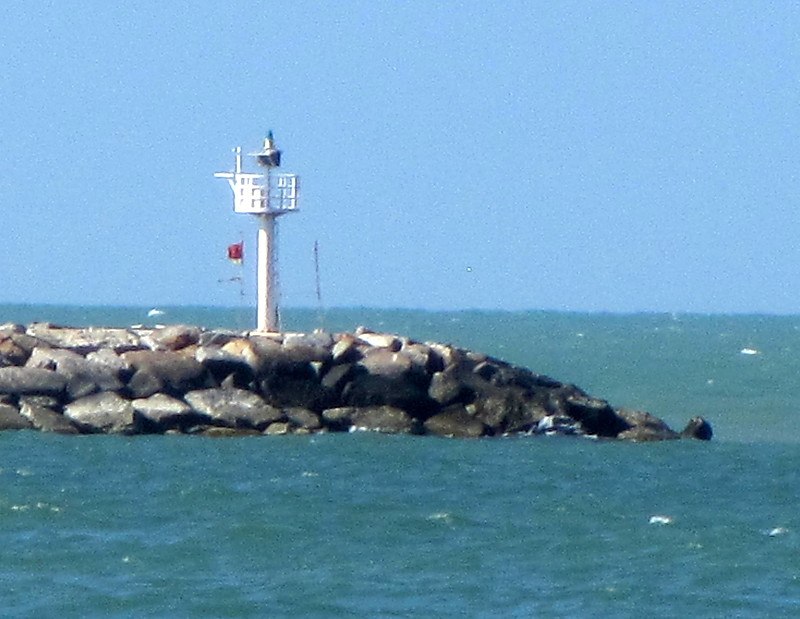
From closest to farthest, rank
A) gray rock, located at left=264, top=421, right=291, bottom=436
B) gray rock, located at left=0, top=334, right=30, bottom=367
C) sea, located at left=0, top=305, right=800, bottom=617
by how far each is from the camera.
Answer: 1. sea, located at left=0, top=305, right=800, bottom=617
2. gray rock, located at left=264, top=421, right=291, bottom=436
3. gray rock, located at left=0, top=334, right=30, bottom=367

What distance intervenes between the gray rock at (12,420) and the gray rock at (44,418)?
0.26 feet

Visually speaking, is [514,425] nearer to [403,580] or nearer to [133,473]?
[133,473]

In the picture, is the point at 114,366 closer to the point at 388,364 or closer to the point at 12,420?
the point at 12,420

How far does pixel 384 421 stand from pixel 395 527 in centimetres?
849

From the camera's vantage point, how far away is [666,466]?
29828mm

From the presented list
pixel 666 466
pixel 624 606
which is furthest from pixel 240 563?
pixel 666 466

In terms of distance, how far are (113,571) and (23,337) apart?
12633 millimetres

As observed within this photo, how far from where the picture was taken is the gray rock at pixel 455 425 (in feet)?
104

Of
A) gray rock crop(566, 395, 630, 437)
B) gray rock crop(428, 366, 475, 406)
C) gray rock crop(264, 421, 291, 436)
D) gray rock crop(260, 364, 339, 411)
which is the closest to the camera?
gray rock crop(264, 421, 291, 436)

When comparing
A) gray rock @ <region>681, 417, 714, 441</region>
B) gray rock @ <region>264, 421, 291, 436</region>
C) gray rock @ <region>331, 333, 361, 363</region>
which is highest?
gray rock @ <region>331, 333, 361, 363</region>

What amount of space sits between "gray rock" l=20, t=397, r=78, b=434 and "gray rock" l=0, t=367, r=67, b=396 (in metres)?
0.19

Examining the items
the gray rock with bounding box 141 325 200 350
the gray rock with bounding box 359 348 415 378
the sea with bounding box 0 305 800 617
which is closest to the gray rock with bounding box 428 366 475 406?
the gray rock with bounding box 359 348 415 378

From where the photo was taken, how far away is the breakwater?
30.3 metres

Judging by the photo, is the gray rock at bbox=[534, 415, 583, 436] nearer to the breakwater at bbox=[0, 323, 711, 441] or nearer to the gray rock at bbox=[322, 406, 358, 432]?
the breakwater at bbox=[0, 323, 711, 441]
